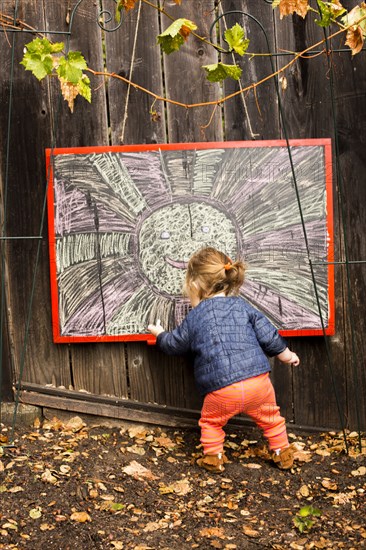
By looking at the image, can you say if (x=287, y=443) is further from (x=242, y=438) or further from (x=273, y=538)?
(x=273, y=538)

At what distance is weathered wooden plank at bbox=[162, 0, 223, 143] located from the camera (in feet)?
12.8

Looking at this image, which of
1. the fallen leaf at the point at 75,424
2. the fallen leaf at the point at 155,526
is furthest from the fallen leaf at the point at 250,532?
the fallen leaf at the point at 75,424

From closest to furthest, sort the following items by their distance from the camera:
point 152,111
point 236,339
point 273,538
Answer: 1. point 273,538
2. point 236,339
3. point 152,111

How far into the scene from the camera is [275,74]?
3.78 m

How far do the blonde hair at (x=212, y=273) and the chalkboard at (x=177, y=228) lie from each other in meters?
0.18

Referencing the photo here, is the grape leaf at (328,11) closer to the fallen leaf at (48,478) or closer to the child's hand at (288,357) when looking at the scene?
the child's hand at (288,357)

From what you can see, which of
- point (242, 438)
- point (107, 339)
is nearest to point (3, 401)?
point (107, 339)

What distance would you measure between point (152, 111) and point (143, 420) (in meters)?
1.69

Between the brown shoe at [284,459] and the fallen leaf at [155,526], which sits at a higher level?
the brown shoe at [284,459]

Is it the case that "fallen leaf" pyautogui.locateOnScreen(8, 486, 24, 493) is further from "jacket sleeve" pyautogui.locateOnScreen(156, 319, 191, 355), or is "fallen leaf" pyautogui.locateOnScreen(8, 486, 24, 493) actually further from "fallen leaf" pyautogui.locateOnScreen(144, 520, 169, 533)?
"jacket sleeve" pyautogui.locateOnScreen(156, 319, 191, 355)

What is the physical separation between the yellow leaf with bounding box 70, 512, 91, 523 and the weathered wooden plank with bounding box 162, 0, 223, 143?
195 centimetres

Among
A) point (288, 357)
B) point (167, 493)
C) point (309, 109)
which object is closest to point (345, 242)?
point (288, 357)

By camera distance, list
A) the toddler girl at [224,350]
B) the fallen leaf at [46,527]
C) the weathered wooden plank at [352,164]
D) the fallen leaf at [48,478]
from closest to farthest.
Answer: the fallen leaf at [46,527], the fallen leaf at [48,478], the toddler girl at [224,350], the weathered wooden plank at [352,164]

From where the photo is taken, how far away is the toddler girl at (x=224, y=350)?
369 cm
